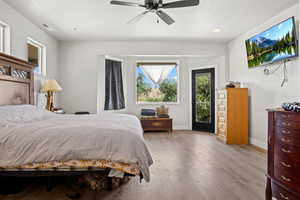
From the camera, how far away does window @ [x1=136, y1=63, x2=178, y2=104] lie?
682cm

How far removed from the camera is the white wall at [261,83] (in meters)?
3.39

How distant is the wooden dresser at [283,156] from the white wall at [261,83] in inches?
67.8

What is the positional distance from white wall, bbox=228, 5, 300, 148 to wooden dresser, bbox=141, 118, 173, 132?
7.22 feet

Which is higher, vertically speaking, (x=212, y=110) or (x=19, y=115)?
(x=19, y=115)

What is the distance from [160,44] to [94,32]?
1.70 meters

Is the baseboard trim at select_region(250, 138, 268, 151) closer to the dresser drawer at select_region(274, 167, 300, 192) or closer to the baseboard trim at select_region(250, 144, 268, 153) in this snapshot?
the baseboard trim at select_region(250, 144, 268, 153)

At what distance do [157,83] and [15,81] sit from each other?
4367mm

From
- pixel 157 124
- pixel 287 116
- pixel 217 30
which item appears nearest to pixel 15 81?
pixel 287 116

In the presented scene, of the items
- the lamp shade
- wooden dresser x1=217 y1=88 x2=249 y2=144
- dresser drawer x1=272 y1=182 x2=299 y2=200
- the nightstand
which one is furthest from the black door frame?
dresser drawer x1=272 y1=182 x2=299 y2=200

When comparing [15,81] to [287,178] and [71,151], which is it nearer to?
[71,151]

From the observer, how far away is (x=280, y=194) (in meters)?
1.86

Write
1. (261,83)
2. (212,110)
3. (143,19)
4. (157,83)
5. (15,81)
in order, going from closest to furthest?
(15,81) < (143,19) < (261,83) < (212,110) < (157,83)

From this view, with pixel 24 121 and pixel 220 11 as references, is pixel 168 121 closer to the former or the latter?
pixel 220 11

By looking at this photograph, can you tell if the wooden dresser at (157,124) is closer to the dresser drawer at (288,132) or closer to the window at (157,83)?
the window at (157,83)
